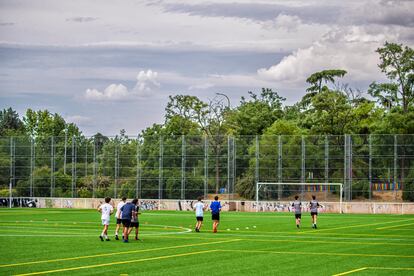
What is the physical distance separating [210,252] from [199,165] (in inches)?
2091

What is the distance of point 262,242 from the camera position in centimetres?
3616

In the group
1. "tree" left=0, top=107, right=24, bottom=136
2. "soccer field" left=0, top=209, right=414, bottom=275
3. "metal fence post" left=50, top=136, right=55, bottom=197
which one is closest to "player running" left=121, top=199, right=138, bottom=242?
"soccer field" left=0, top=209, right=414, bottom=275

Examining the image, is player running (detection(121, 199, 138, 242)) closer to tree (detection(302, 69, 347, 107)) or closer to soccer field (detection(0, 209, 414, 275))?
soccer field (detection(0, 209, 414, 275))

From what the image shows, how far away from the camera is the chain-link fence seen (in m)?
78.2

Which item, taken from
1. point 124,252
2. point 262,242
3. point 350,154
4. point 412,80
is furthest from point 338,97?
point 124,252

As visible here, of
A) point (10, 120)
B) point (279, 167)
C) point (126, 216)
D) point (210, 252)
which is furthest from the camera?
point (10, 120)

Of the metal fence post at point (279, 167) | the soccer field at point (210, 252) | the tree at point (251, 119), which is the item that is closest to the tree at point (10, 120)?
the tree at point (251, 119)

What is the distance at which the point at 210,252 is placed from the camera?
30.7 meters

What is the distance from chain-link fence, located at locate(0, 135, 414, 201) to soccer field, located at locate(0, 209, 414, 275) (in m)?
31.7

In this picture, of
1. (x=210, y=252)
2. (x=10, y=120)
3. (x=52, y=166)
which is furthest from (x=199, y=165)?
(x=10, y=120)

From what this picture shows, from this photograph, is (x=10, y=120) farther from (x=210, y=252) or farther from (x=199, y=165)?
(x=210, y=252)

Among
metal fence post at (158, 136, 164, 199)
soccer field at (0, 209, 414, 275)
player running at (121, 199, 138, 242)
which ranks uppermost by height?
metal fence post at (158, 136, 164, 199)

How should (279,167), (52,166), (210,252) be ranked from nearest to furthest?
(210,252)
(279,167)
(52,166)

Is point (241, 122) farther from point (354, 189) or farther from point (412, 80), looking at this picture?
point (354, 189)
